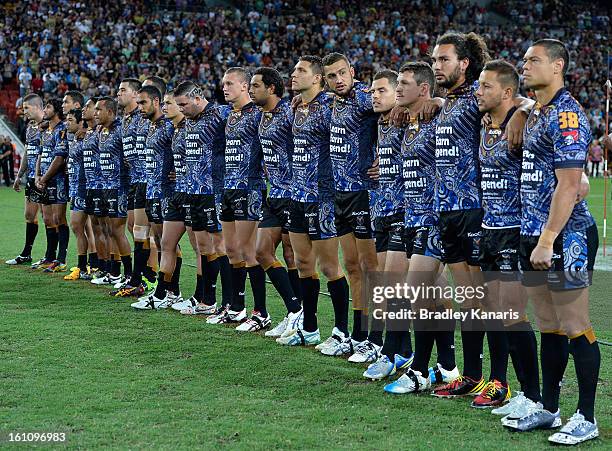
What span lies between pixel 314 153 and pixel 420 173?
1489 millimetres

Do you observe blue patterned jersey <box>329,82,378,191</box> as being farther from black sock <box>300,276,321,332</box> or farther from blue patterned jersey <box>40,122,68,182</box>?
blue patterned jersey <box>40,122,68,182</box>

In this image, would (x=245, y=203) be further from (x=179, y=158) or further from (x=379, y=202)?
(x=379, y=202)

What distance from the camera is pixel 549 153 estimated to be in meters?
5.50

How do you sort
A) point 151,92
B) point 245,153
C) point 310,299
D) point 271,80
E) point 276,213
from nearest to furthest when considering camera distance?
Result: 1. point 310,299
2. point 276,213
3. point 271,80
4. point 245,153
5. point 151,92

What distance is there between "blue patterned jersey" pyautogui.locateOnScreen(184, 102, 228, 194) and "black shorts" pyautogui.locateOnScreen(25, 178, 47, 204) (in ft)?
14.6

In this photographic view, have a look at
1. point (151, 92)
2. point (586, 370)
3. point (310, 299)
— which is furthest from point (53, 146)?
point (586, 370)

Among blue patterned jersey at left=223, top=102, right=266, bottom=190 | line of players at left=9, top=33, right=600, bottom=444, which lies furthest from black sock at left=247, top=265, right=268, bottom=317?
blue patterned jersey at left=223, top=102, right=266, bottom=190

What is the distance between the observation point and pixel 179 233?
1025 cm

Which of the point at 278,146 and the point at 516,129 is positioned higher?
the point at 516,129

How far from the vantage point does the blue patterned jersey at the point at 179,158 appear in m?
9.95

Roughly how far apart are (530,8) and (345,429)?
44.5 m

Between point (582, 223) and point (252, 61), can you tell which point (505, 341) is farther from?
point (252, 61)

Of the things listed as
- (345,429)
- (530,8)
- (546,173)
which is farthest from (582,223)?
(530,8)

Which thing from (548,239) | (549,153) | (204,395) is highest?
(549,153)
